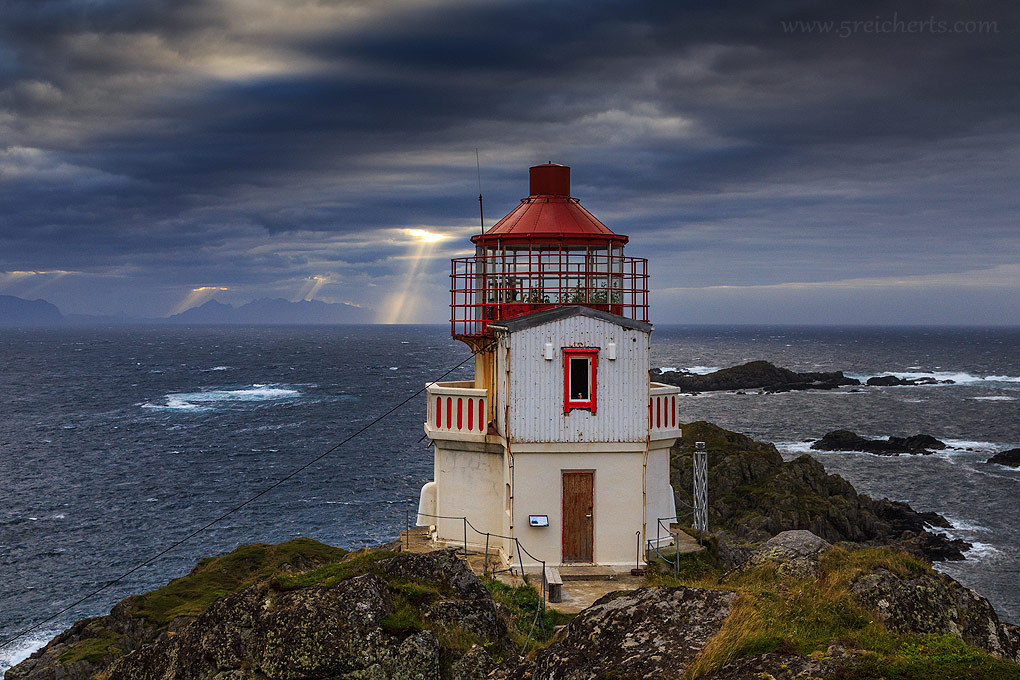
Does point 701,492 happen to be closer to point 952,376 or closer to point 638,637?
point 638,637

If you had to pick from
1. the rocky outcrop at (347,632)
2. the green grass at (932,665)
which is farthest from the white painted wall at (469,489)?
the green grass at (932,665)

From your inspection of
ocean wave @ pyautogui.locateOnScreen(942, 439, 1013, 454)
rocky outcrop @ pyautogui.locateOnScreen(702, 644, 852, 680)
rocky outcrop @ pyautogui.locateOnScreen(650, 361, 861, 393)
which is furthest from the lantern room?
rocky outcrop @ pyautogui.locateOnScreen(650, 361, 861, 393)

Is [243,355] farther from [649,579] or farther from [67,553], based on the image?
[649,579]

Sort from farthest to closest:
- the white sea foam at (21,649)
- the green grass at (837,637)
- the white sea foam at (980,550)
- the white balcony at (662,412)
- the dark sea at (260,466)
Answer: the white sea foam at (980,550) < the dark sea at (260,466) < the white sea foam at (21,649) < the white balcony at (662,412) < the green grass at (837,637)

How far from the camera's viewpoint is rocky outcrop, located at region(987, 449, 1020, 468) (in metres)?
60.8

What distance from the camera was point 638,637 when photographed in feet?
28.3

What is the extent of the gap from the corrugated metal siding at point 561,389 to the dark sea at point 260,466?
77.4ft

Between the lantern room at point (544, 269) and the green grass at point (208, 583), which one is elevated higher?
the lantern room at point (544, 269)

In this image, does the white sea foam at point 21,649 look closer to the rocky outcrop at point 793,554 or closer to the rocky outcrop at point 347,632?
the rocky outcrop at point 347,632

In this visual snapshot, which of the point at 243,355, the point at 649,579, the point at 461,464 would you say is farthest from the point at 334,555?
the point at 243,355

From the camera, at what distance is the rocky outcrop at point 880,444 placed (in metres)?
65.9

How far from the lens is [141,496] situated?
172ft

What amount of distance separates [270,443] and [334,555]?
4013 centimetres

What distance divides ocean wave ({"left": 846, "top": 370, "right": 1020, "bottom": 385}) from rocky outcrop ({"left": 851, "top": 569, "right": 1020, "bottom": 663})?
413 feet
